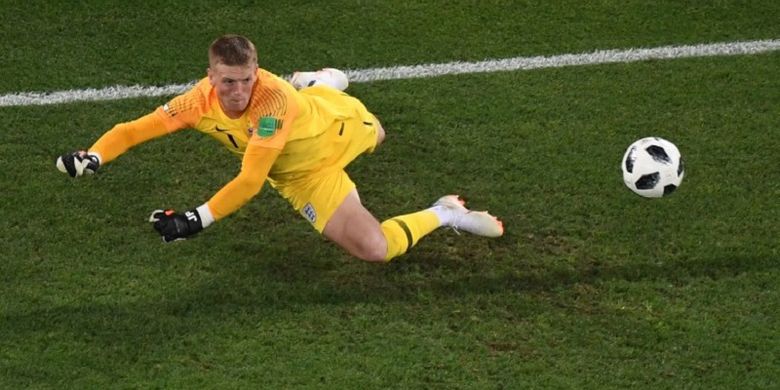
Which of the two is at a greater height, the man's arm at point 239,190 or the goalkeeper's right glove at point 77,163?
the man's arm at point 239,190

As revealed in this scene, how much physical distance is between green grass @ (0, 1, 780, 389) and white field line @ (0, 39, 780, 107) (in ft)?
0.31

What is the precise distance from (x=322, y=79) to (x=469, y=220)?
50.9 inches

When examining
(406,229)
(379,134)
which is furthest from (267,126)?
(379,134)

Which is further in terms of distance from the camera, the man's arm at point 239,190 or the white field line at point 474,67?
the white field line at point 474,67

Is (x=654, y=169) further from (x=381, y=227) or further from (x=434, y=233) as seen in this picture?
(x=381, y=227)

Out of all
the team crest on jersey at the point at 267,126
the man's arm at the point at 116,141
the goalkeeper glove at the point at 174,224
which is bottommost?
the goalkeeper glove at the point at 174,224

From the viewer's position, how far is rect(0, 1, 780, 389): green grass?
6.83m

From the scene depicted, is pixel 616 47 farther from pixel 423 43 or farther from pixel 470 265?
pixel 470 265

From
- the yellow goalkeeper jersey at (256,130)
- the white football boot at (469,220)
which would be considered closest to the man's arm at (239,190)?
the yellow goalkeeper jersey at (256,130)

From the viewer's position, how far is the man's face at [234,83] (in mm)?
6711

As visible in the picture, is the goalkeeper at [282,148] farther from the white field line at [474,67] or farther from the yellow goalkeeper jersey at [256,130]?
the white field line at [474,67]

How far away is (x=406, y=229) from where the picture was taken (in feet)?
24.5

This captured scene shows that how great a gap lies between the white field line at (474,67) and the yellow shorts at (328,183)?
5.67 ft

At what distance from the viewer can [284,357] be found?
268 inches
